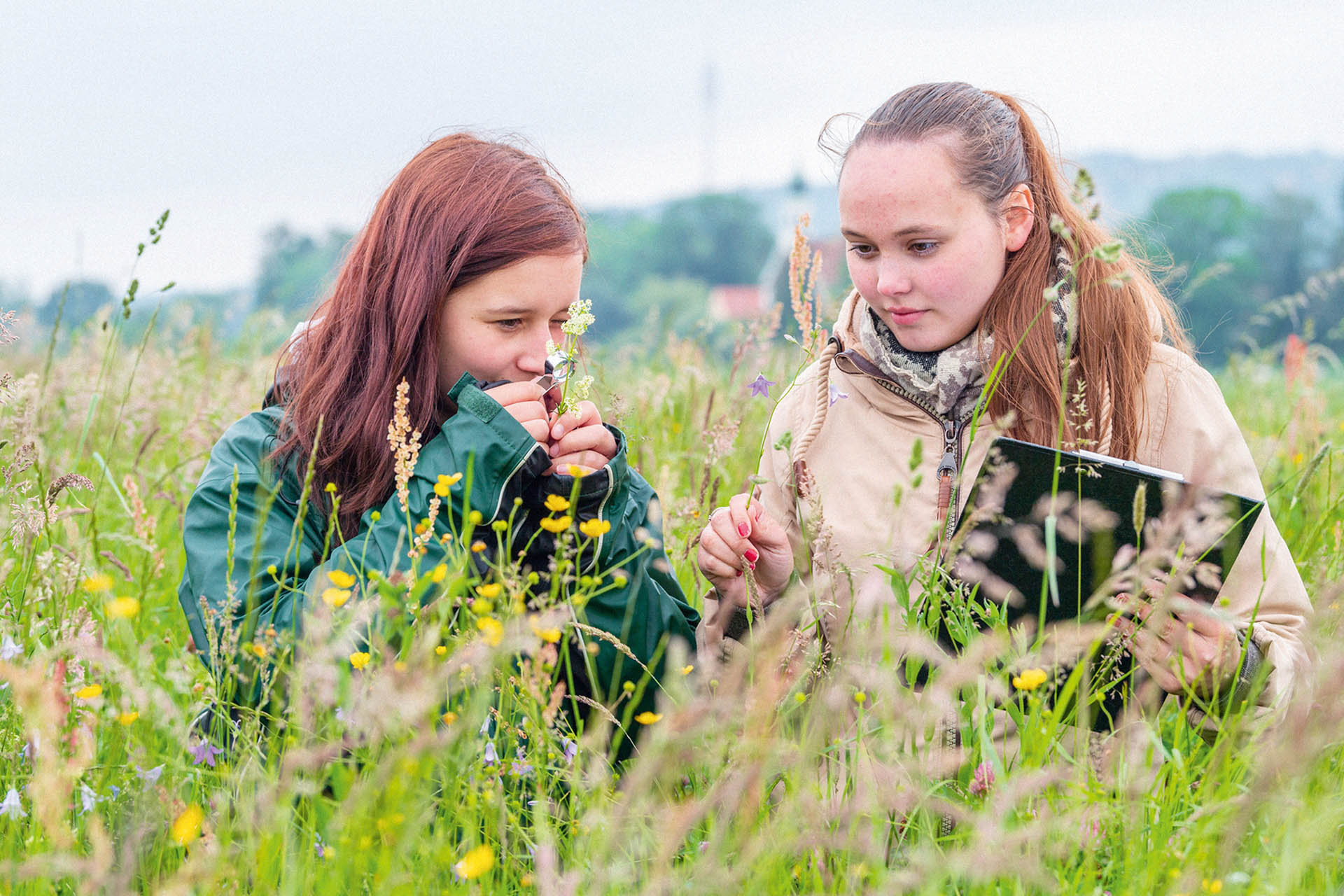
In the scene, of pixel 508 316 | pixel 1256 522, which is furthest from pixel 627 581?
pixel 1256 522

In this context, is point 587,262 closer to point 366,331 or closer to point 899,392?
point 366,331

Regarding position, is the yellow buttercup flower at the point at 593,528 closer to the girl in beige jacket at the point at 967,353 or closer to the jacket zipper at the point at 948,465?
the girl in beige jacket at the point at 967,353

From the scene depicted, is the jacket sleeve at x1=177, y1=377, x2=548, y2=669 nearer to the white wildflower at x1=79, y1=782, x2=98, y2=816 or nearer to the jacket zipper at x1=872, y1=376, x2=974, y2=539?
the white wildflower at x1=79, y1=782, x2=98, y2=816

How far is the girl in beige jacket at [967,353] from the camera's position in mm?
2416

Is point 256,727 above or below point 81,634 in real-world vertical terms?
below

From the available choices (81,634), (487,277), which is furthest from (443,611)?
(487,277)

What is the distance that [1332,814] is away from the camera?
116 cm

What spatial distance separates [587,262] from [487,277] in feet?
1.29

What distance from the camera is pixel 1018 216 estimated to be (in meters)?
2.64

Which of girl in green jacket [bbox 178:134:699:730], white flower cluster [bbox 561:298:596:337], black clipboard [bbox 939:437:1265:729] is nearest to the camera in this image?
black clipboard [bbox 939:437:1265:729]

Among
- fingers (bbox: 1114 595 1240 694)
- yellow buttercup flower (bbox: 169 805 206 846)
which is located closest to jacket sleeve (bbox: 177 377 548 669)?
yellow buttercup flower (bbox: 169 805 206 846)

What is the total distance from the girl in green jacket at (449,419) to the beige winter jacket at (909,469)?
32 centimetres

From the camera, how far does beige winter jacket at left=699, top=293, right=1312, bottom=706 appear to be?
234cm

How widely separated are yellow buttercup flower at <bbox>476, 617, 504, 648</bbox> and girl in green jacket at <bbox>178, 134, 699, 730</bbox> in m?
0.65
